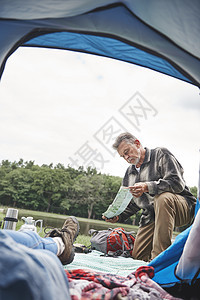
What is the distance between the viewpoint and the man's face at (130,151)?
2.41 metres

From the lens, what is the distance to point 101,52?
1.76 meters

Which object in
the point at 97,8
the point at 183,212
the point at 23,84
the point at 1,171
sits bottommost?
the point at 1,171

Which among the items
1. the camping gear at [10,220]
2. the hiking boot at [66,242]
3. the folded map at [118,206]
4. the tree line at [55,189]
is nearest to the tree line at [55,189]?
the tree line at [55,189]

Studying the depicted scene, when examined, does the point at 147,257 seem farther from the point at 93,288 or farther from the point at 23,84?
the point at 23,84

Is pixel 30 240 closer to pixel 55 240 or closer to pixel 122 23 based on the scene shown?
pixel 55 240

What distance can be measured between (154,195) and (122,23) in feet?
4.53

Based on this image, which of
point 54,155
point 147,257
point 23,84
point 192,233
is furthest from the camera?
point 54,155

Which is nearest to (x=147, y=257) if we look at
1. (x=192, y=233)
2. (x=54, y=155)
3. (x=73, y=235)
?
(x=73, y=235)

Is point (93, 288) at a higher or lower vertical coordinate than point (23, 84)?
lower

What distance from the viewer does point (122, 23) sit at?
1281 mm

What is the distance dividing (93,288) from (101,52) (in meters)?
1.36

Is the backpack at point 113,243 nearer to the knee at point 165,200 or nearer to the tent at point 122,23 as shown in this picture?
the knee at point 165,200

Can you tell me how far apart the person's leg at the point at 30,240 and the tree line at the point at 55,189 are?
21.0m

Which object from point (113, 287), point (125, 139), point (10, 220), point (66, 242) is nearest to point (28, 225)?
point (10, 220)
